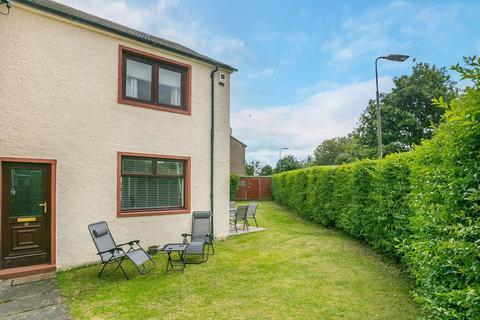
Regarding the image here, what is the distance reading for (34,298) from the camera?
4.96m

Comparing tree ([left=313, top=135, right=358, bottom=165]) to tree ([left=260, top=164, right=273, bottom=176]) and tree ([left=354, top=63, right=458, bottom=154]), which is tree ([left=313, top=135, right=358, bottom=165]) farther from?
tree ([left=354, top=63, right=458, bottom=154])

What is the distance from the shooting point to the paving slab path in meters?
4.34

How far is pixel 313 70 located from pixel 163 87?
9935mm

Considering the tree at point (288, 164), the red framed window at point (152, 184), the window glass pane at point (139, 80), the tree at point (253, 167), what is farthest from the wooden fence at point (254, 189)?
the tree at point (253, 167)

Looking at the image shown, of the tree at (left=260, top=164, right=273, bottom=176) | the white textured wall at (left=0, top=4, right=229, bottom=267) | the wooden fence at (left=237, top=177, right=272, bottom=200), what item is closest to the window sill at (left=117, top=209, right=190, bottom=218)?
the white textured wall at (left=0, top=4, right=229, bottom=267)

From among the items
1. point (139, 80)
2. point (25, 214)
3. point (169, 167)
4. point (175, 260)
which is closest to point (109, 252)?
point (175, 260)

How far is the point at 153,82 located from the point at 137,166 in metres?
2.46

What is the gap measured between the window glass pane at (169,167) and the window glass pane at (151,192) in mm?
195

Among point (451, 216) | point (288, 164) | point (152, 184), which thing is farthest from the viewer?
point (288, 164)

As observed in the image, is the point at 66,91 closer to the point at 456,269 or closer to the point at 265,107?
the point at 456,269

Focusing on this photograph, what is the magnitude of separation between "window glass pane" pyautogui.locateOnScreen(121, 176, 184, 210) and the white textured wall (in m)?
0.35

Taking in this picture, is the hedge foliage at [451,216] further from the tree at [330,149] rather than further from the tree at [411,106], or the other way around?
the tree at [330,149]

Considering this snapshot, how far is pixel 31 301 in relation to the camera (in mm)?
4832

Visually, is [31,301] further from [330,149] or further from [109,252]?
[330,149]
